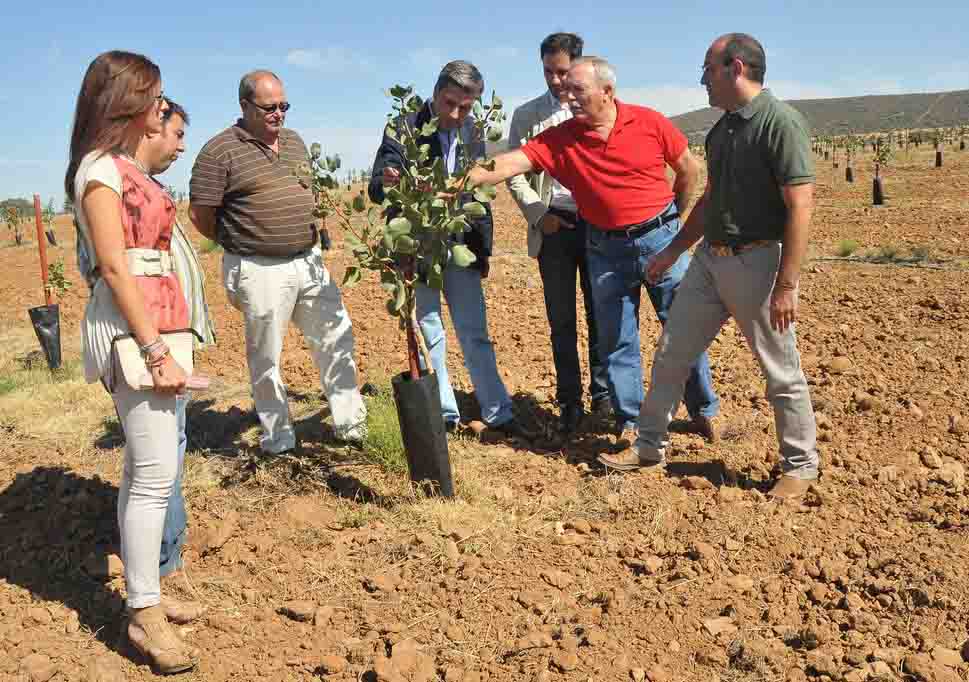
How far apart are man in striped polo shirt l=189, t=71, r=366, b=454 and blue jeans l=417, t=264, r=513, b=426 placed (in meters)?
0.40

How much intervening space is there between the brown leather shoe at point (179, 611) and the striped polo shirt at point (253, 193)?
4.88 feet

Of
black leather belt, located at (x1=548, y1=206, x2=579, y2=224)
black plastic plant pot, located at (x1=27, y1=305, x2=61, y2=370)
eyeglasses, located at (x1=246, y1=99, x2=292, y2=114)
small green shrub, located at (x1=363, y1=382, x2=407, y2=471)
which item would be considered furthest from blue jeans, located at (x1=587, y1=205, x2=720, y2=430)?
black plastic plant pot, located at (x1=27, y1=305, x2=61, y2=370)

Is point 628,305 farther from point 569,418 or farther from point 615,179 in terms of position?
point 569,418

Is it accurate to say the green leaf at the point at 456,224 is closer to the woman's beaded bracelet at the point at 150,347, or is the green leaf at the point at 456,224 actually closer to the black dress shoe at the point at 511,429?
the woman's beaded bracelet at the point at 150,347

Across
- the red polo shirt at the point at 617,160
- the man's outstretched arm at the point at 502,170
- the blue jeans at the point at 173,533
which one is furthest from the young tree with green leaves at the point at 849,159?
the blue jeans at the point at 173,533

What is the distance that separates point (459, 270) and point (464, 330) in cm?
30

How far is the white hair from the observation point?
3.40 metres

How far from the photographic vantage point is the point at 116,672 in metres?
2.50

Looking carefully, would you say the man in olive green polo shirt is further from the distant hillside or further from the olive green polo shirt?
the distant hillside

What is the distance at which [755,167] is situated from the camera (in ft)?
9.77

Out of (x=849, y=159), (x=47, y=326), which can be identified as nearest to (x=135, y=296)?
(x=47, y=326)

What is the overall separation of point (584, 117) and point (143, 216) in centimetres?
189

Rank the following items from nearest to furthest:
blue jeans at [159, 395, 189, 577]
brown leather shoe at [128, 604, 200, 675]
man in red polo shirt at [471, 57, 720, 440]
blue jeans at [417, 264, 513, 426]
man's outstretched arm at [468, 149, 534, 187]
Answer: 1. brown leather shoe at [128, 604, 200, 675]
2. blue jeans at [159, 395, 189, 577]
3. man's outstretched arm at [468, 149, 534, 187]
4. man in red polo shirt at [471, 57, 720, 440]
5. blue jeans at [417, 264, 513, 426]

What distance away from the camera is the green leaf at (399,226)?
10.0 ft
